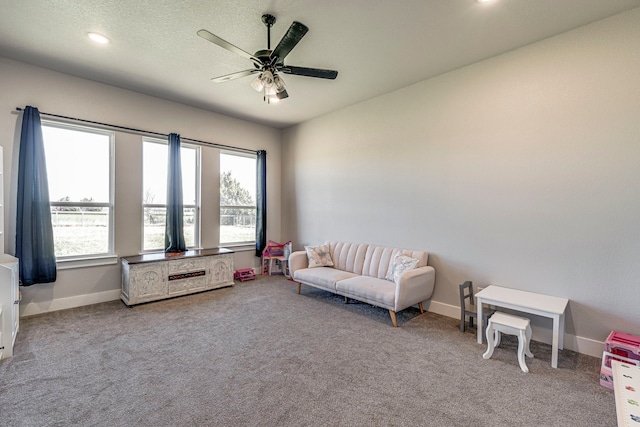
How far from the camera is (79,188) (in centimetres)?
389

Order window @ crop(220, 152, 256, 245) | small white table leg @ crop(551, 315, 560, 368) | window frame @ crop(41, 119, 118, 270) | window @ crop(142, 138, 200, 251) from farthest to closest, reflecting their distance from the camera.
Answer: window @ crop(220, 152, 256, 245), window @ crop(142, 138, 200, 251), window frame @ crop(41, 119, 118, 270), small white table leg @ crop(551, 315, 560, 368)

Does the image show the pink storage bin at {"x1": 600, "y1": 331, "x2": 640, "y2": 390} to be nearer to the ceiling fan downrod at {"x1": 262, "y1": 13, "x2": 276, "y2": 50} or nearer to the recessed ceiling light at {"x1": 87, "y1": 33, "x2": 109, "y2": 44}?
the ceiling fan downrod at {"x1": 262, "y1": 13, "x2": 276, "y2": 50}

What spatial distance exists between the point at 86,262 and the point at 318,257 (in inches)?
129

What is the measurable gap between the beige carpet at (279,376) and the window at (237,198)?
224 centimetres

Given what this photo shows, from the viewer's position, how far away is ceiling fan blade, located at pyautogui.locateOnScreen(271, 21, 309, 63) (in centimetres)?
222

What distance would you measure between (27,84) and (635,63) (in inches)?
254

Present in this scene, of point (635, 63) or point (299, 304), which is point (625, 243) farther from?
point (299, 304)

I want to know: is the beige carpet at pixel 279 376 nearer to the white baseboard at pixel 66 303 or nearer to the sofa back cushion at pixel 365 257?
the white baseboard at pixel 66 303

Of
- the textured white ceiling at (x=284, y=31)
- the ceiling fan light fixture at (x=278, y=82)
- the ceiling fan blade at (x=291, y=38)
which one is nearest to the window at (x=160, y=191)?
the textured white ceiling at (x=284, y=31)

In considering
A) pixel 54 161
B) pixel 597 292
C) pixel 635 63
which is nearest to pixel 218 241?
pixel 54 161

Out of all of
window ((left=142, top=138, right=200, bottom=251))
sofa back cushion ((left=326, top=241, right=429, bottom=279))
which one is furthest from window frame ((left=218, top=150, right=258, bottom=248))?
sofa back cushion ((left=326, top=241, right=429, bottom=279))

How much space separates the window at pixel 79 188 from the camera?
3711 mm

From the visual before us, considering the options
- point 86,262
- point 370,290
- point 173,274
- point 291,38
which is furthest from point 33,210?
point 370,290

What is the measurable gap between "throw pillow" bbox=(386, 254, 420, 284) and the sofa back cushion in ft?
0.50
